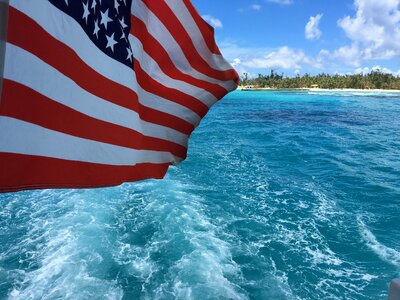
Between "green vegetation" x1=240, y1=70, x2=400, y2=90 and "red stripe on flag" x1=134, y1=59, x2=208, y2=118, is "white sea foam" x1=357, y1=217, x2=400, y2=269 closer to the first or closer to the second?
"red stripe on flag" x1=134, y1=59, x2=208, y2=118

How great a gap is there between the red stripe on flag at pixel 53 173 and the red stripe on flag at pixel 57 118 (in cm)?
20

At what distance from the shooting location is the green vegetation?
5536 inches

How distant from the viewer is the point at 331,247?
9.31 meters

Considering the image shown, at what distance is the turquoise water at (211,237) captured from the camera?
7.30 metres

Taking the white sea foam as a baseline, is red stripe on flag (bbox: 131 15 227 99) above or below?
above

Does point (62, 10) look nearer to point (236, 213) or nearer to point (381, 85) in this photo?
point (236, 213)

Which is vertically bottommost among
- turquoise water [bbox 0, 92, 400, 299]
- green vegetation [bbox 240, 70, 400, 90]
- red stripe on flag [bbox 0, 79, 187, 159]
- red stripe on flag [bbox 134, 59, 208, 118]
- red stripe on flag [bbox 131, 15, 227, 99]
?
turquoise water [bbox 0, 92, 400, 299]

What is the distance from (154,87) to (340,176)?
579 inches

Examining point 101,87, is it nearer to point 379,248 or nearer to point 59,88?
point 59,88

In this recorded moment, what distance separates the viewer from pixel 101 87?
8.13ft

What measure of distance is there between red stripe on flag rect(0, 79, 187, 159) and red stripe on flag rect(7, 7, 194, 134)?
205 millimetres

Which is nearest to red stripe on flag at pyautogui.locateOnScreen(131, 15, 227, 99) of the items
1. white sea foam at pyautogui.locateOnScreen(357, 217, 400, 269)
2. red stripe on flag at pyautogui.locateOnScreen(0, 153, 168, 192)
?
red stripe on flag at pyautogui.locateOnScreen(0, 153, 168, 192)

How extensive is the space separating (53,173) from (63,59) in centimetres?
70

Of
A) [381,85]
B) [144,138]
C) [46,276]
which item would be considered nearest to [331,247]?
[46,276]
